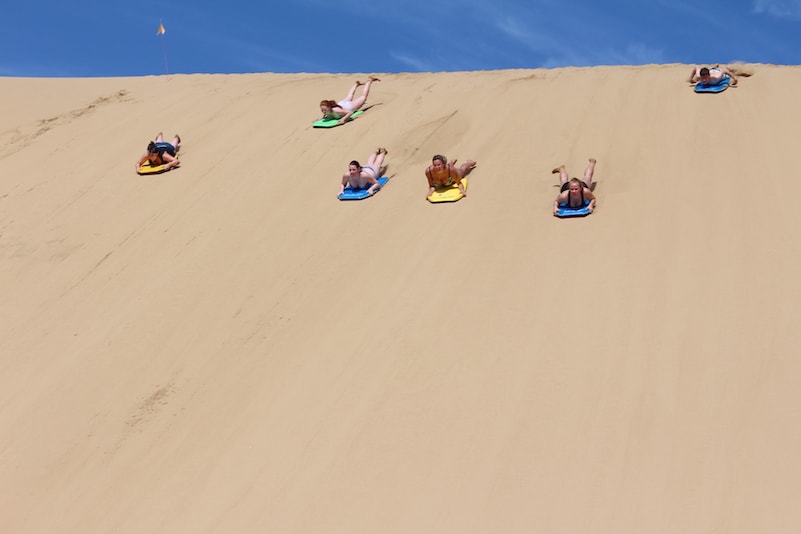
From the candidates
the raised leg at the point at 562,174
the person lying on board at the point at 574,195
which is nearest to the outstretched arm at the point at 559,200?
the person lying on board at the point at 574,195

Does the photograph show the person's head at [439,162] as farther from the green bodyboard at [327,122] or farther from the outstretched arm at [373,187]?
the green bodyboard at [327,122]

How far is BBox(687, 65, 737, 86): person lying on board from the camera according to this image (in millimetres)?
12211

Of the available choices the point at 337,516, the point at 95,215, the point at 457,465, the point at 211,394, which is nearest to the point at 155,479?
the point at 211,394

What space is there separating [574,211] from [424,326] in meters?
2.21

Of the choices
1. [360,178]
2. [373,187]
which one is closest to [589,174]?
[373,187]

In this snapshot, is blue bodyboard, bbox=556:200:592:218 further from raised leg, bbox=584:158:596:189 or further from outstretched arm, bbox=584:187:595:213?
raised leg, bbox=584:158:596:189

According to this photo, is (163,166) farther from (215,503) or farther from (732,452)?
(732,452)

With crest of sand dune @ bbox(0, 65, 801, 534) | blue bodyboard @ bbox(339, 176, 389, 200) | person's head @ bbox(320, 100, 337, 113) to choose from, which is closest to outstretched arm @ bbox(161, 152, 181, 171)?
crest of sand dune @ bbox(0, 65, 801, 534)

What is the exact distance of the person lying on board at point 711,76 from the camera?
12.2 meters

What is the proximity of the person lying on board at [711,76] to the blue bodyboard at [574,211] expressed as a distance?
3.42 meters

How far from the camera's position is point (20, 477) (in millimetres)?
7887

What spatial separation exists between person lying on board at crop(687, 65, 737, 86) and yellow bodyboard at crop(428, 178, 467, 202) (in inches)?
141

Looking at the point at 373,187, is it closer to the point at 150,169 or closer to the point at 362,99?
the point at 362,99

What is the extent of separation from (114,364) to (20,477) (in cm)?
142
